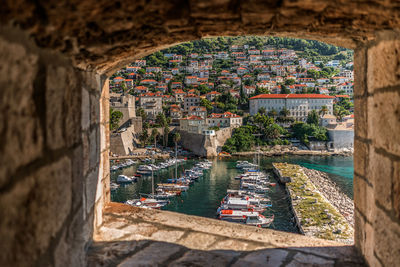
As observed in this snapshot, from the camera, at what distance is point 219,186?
21703 mm

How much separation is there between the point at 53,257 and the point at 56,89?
508mm

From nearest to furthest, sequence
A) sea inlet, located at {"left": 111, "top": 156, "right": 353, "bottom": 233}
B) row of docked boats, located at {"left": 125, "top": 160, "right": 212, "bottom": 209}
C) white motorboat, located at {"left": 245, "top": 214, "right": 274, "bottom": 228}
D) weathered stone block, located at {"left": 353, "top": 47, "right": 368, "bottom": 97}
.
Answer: weathered stone block, located at {"left": 353, "top": 47, "right": 368, "bottom": 97}
white motorboat, located at {"left": 245, "top": 214, "right": 274, "bottom": 228}
sea inlet, located at {"left": 111, "top": 156, "right": 353, "bottom": 233}
row of docked boats, located at {"left": 125, "top": 160, "right": 212, "bottom": 209}

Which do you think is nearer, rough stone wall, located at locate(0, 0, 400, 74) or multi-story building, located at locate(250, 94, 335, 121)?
rough stone wall, located at locate(0, 0, 400, 74)

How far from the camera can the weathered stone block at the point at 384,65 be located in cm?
109

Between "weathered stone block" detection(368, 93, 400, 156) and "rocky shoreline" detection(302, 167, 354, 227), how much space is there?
1528 cm

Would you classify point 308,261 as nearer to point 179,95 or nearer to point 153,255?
point 153,255

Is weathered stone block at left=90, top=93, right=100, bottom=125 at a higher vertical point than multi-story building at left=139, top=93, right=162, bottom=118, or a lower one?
lower

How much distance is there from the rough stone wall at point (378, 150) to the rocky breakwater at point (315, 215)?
11.0 meters

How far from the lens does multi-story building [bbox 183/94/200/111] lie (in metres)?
49.3

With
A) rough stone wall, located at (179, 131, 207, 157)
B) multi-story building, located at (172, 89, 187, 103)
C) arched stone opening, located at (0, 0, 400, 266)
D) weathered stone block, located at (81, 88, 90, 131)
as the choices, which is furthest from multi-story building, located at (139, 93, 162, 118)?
arched stone opening, located at (0, 0, 400, 266)

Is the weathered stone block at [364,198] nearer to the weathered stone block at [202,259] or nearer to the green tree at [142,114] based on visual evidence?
the weathered stone block at [202,259]

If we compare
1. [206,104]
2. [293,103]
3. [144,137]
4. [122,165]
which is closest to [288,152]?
[293,103]

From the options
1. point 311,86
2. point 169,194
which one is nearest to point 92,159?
point 169,194

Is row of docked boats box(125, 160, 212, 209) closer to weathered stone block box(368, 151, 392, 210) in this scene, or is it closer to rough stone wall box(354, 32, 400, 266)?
rough stone wall box(354, 32, 400, 266)
